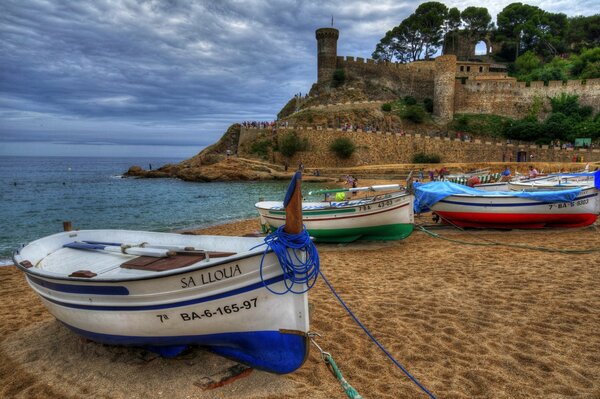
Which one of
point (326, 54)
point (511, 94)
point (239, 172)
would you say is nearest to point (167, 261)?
point (239, 172)

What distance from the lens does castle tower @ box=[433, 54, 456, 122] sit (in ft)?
155

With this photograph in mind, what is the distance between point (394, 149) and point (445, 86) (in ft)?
47.8

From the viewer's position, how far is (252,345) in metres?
4.19

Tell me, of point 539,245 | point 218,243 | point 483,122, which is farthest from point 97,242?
point 483,122

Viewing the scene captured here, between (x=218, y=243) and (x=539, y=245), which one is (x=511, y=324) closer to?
(x=218, y=243)

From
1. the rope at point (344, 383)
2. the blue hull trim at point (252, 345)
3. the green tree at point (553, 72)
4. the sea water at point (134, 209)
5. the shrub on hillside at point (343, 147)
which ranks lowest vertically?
the sea water at point (134, 209)

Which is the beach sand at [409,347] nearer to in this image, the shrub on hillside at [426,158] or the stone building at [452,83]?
the shrub on hillside at [426,158]

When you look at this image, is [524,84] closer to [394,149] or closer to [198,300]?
[394,149]

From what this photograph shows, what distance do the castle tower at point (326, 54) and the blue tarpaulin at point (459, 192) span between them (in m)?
46.9

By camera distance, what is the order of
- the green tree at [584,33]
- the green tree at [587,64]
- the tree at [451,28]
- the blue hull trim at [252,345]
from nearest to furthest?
the blue hull trim at [252,345], the green tree at [587,64], the green tree at [584,33], the tree at [451,28]

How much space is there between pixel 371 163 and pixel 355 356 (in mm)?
36570

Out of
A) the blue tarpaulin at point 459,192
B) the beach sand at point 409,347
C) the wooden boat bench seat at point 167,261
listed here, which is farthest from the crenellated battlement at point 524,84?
the wooden boat bench seat at point 167,261

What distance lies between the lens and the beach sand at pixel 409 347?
4113mm

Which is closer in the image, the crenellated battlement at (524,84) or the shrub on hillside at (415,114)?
the crenellated battlement at (524,84)
